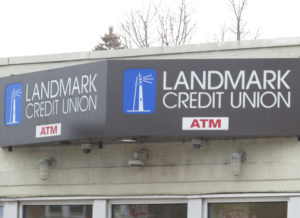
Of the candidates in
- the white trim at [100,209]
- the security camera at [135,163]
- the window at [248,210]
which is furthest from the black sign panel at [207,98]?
the white trim at [100,209]

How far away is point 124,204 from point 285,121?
3.06 m

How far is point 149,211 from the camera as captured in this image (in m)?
14.3

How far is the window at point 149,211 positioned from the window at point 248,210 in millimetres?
519

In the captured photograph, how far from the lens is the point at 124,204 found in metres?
14.5

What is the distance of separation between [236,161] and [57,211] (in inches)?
136

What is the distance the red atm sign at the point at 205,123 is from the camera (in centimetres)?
1330

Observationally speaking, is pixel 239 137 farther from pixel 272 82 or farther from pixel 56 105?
pixel 56 105

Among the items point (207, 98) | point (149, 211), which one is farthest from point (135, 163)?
point (207, 98)

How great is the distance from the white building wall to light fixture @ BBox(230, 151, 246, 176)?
0.07 m

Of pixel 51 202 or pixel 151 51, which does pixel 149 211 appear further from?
pixel 151 51

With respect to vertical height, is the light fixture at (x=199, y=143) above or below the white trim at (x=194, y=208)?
above

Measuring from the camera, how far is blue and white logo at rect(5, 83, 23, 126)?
15125 mm

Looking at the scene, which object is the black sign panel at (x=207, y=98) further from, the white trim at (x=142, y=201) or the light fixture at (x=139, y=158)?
the white trim at (x=142, y=201)

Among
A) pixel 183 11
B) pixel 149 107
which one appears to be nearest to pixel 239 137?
pixel 149 107
